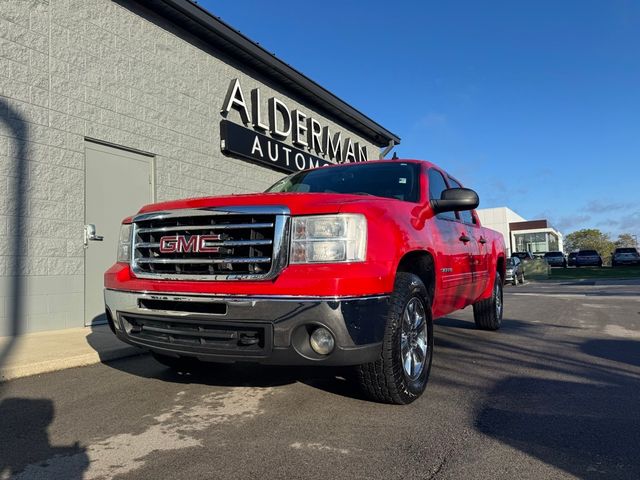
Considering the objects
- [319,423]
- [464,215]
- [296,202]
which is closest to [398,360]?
[319,423]

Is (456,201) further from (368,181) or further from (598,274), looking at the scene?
(598,274)

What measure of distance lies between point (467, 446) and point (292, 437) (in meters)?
1.01

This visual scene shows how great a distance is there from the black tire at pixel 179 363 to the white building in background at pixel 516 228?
58.8 meters

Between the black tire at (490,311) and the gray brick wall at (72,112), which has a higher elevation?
the gray brick wall at (72,112)

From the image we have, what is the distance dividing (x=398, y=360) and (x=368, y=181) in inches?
75.6

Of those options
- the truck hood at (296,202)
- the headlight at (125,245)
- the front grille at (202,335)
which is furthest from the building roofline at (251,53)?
the front grille at (202,335)

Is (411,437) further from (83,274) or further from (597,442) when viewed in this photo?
(83,274)

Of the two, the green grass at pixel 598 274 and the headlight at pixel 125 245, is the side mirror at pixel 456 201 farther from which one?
the green grass at pixel 598 274

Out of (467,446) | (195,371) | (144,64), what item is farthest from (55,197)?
(467,446)

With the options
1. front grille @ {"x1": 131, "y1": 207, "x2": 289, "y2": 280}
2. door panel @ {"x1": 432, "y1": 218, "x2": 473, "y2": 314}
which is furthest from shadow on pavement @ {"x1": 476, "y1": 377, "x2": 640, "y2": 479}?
front grille @ {"x1": 131, "y1": 207, "x2": 289, "y2": 280}

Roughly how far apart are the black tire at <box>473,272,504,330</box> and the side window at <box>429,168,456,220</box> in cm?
217

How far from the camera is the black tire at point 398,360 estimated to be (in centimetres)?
331

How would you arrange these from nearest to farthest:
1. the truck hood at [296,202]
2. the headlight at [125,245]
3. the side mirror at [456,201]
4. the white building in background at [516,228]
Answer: the truck hood at [296,202]
the headlight at [125,245]
the side mirror at [456,201]
the white building in background at [516,228]

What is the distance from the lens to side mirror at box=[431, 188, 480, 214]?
14.3 feet
